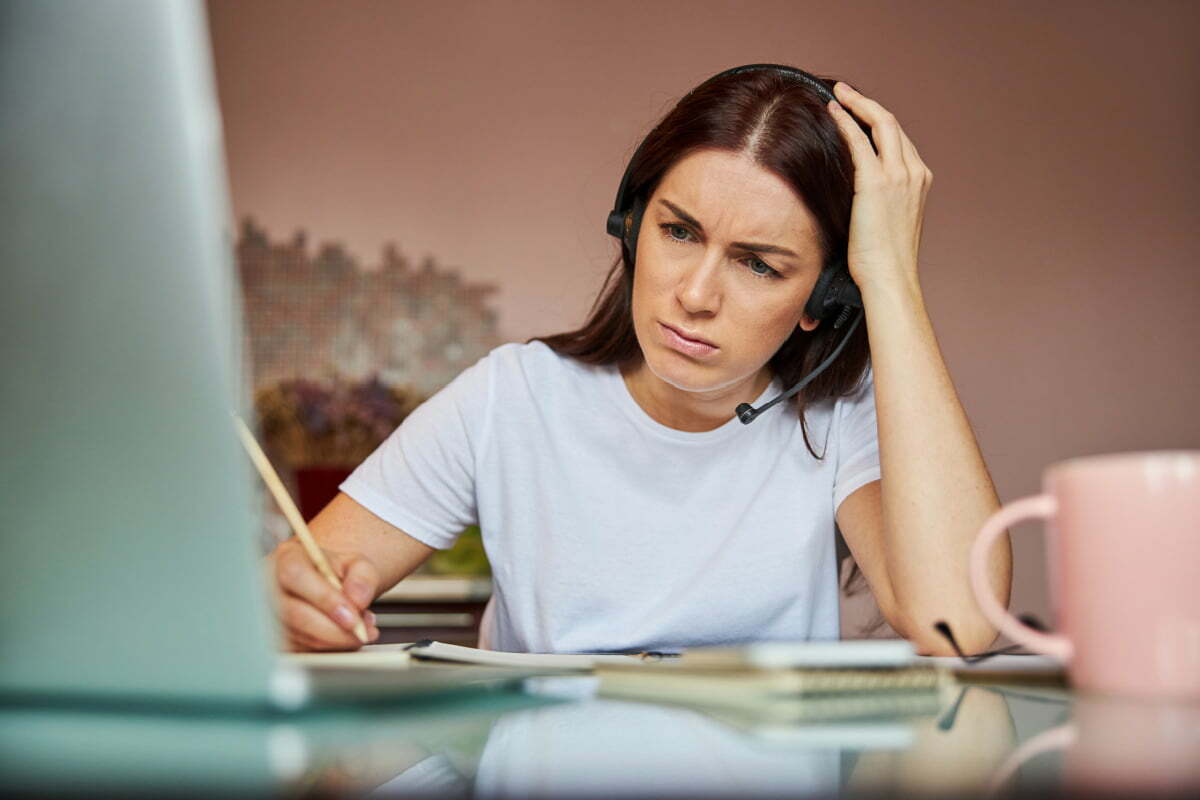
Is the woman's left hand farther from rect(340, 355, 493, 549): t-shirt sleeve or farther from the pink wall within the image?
the pink wall

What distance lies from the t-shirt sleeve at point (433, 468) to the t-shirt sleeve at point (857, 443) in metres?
0.44

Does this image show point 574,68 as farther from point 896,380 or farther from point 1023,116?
point 896,380

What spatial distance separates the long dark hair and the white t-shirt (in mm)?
40

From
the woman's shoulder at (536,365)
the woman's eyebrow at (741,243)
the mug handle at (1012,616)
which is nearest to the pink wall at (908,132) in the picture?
the woman's shoulder at (536,365)

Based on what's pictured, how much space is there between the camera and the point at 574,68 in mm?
3814

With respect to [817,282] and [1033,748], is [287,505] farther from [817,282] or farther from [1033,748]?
[817,282]

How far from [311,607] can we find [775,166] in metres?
0.70

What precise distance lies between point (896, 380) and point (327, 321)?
2.86 metres

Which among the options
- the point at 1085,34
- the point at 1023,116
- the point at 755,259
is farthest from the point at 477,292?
the point at 755,259

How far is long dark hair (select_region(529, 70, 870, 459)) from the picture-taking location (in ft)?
4.12

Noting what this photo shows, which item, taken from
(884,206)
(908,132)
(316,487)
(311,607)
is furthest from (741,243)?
(908,132)

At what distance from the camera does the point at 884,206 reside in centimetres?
121

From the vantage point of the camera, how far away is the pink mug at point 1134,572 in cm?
49

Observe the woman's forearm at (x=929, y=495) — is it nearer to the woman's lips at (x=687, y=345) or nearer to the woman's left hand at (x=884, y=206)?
the woman's left hand at (x=884, y=206)
